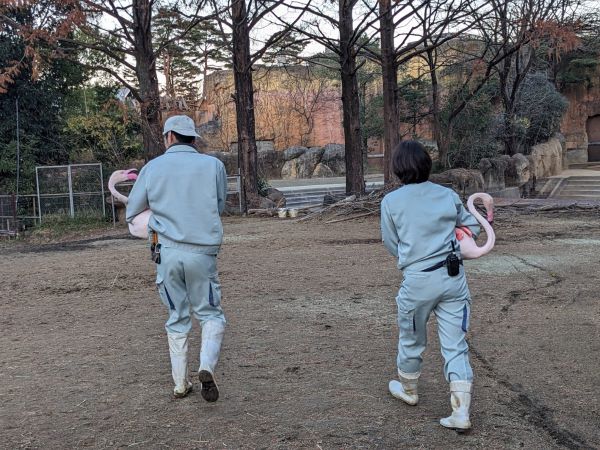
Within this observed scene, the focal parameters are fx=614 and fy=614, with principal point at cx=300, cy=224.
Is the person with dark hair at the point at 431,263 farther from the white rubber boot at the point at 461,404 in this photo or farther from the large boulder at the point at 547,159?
the large boulder at the point at 547,159

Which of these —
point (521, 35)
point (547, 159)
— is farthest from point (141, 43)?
point (547, 159)

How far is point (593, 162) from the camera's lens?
107ft

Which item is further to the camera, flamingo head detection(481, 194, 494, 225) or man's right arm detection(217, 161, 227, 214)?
man's right arm detection(217, 161, 227, 214)

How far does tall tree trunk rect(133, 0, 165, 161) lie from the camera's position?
14461 mm

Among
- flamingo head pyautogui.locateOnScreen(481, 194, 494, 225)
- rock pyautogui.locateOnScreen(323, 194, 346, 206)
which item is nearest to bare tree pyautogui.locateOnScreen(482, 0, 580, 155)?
rock pyautogui.locateOnScreen(323, 194, 346, 206)

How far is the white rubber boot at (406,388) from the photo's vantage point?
3354mm

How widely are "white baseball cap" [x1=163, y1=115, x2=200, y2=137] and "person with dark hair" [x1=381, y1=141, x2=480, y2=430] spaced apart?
1268mm

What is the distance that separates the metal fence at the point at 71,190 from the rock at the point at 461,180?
9499 mm

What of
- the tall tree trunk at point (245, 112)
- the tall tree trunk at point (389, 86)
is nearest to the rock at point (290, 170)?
the tall tree trunk at point (245, 112)

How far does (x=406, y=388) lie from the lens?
3.41 meters

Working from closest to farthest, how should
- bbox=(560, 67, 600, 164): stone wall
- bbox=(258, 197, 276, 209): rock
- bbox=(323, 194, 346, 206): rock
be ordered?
bbox=(323, 194, 346, 206): rock
bbox=(258, 197, 276, 209): rock
bbox=(560, 67, 600, 164): stone wall

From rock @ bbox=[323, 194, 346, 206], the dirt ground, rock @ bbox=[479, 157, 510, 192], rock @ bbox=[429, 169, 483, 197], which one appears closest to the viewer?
the dirt ground

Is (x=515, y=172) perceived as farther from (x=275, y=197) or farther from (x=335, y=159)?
(x=335, y=159)

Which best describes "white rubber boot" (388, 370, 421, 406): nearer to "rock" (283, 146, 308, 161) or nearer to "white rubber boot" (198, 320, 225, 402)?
"white rubber boot" (198, 320, 225, 402)
